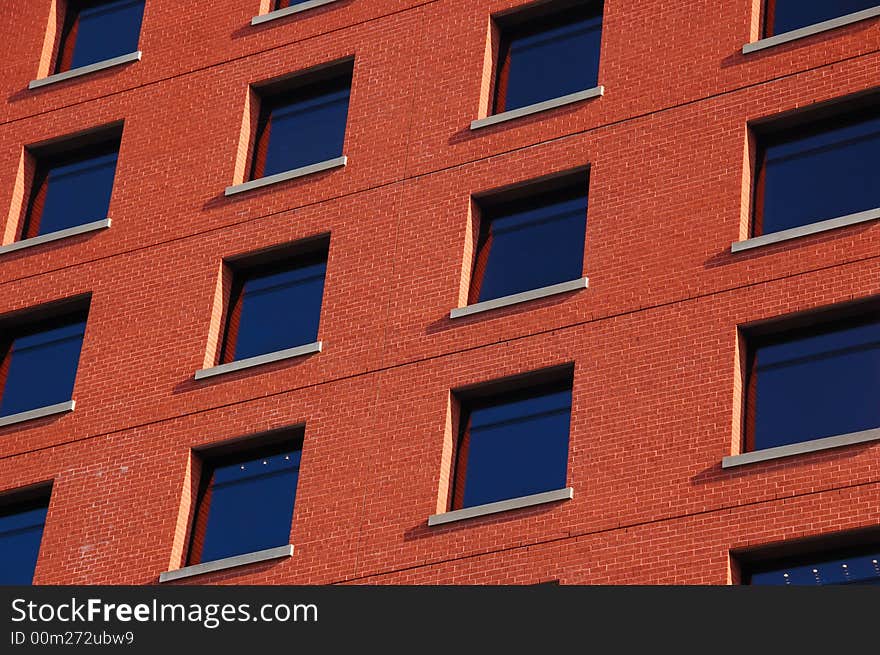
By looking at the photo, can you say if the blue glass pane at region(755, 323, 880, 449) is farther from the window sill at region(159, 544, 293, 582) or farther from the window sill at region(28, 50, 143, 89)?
the window sill at region(28, 50, 143, 89)

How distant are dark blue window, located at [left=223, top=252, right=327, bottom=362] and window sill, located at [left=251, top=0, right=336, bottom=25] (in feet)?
18.6

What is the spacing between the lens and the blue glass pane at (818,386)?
113 ft

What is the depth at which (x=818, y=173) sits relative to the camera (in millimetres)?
37281

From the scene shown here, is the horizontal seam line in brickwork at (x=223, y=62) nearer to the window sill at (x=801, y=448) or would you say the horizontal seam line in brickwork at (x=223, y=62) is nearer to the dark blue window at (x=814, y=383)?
the dark blue window at (x=814, y=383)

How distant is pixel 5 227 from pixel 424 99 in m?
9.14

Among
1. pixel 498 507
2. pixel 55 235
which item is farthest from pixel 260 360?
pixel 55 235

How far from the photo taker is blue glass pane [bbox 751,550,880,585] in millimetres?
32781

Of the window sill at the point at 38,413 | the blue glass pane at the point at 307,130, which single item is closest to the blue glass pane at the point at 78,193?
the blue glass pane at the point at 307,130

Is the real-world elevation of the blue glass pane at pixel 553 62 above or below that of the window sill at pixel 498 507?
above

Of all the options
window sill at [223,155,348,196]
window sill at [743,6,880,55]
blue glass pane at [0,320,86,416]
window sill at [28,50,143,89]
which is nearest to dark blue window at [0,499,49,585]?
blue glass pane at [0,320,86,416]

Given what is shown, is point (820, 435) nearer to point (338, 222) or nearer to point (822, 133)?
point (822, 133)

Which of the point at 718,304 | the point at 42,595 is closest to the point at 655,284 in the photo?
the point at 718,304

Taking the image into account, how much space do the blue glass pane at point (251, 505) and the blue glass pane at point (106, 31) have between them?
11.3m

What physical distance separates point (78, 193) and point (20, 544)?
8097 mm
